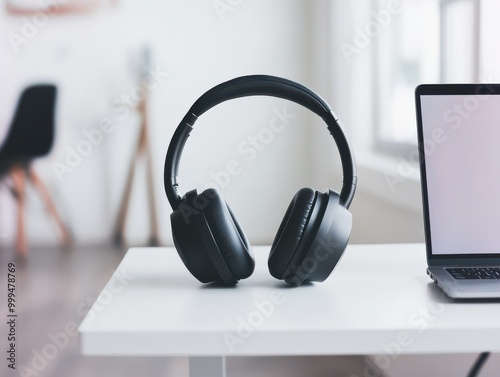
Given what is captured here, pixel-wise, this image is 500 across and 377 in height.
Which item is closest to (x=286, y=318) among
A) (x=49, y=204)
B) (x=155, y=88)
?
(x=155, y=88)

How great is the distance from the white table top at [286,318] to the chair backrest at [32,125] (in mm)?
2889

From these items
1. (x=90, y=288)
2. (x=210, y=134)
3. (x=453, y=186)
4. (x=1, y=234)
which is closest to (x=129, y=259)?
(x=453, y=186)

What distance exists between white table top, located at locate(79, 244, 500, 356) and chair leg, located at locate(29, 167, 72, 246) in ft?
9.42

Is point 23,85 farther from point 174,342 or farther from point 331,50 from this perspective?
point 174,342

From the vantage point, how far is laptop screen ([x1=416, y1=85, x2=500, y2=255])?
78cm

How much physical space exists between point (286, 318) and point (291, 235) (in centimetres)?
11

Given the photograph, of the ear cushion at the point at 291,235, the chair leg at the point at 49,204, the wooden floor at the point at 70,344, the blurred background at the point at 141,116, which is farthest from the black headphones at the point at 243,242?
the chair leg at the point at 49,204

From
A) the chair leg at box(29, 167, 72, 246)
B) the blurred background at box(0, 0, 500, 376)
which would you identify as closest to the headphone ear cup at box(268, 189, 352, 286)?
the blurred background at box(0, 0, 500, 376)

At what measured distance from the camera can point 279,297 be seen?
27.0 inches

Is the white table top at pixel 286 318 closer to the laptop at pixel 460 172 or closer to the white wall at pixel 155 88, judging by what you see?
the laptop at pixel 460 172

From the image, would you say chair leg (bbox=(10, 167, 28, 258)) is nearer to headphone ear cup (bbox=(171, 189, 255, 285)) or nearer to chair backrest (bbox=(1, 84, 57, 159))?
chair backrest (bbox=(1, 84, 57, 159))

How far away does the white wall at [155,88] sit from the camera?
11.3 feet

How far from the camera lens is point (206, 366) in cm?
68

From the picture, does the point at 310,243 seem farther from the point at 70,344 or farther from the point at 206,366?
the point at 70,344
